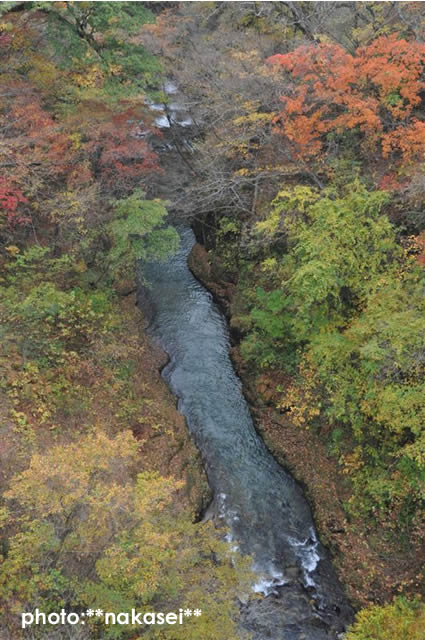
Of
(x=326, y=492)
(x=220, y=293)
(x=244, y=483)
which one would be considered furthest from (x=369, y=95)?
(x=244, y=483)

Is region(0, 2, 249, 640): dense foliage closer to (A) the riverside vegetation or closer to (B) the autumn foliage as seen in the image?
(A) the riverside vegetation

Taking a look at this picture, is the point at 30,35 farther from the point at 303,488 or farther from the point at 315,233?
the point at 303,488

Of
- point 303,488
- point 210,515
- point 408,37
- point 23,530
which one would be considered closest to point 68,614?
point 23,530

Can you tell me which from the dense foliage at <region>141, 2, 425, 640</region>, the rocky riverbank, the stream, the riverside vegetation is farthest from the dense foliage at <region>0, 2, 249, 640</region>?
the dense foliage at <region>141, 2, 425, 640</region>

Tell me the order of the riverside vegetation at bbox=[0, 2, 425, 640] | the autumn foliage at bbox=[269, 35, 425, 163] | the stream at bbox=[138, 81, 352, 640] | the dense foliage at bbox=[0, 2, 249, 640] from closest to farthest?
the dense foliage at bbox=[0, 2, 249, 640], the riverside vegetation at bbox=[0, 2, 425, 640], the stream at bbox=[138, 81, 352, 640], the autumn foliage at bbox=[269, 35, 425, 163]

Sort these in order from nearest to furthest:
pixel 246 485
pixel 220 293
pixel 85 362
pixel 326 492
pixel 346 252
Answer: pixel 346 252, pixel 326 492, pixel 246 485, pixel 85 362, pixel 220 293

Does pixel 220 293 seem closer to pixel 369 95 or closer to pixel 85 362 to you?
pixel 85 362

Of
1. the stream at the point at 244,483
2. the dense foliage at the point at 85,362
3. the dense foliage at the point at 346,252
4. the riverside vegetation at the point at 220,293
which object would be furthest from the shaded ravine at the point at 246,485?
the dense foliage at the point at 85,362
